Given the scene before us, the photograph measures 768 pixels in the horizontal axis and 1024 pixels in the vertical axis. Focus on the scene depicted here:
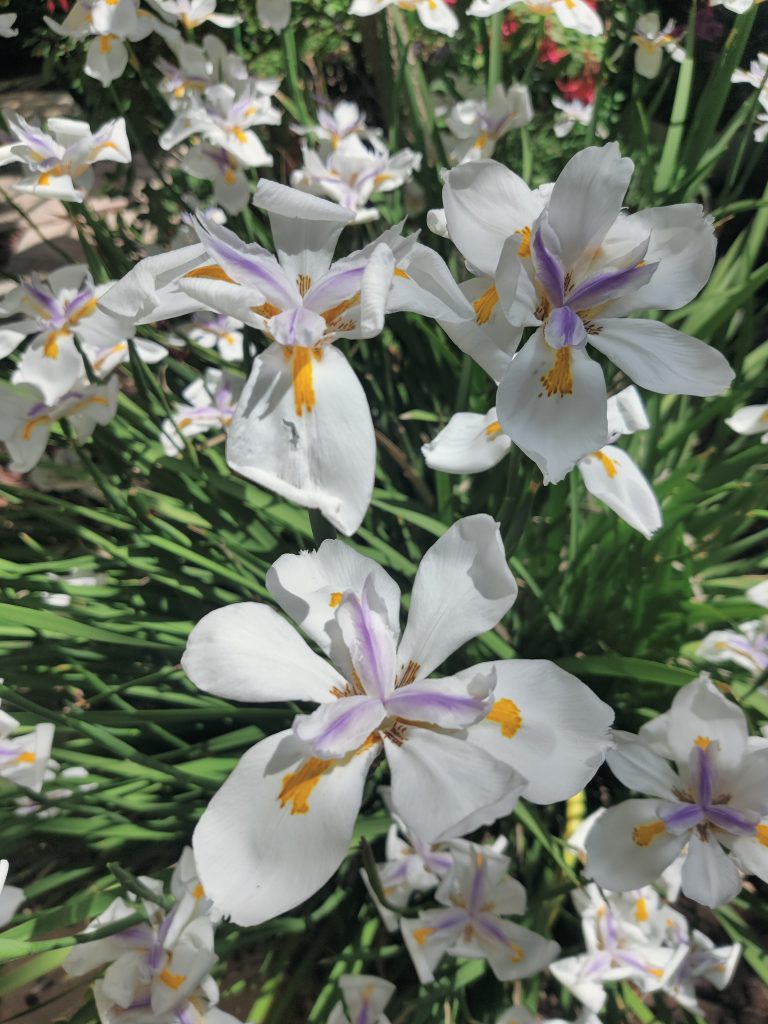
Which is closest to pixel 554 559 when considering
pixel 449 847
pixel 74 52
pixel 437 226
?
pixel 449 847

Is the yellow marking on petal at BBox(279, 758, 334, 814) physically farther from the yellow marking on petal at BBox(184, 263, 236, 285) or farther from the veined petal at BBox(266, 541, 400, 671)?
the yellow marking on petal at BBox(184, 263, 236, 285)

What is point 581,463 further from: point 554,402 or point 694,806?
point 694,806

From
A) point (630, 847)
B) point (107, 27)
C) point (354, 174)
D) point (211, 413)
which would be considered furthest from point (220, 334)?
point (630, 847)

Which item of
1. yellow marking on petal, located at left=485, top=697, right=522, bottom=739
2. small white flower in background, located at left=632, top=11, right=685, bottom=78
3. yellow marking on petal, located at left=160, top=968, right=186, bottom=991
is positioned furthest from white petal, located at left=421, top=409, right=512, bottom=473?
small white flower in background, located at left=632, top=11, right=685, bottom=78

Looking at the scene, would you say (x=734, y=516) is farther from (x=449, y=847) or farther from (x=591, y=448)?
(x=591, y=448)

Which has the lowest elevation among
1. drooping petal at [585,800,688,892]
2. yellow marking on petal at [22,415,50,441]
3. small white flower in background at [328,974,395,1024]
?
small white flower in background at [328,974,395,1024]

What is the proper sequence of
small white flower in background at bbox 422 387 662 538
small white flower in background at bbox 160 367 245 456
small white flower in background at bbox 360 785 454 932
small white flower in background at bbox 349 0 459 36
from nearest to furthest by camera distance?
small white flower in background at bbox 422 387 662 538 < small white flower in background at bbox 360 785 454 932 < small white flower in background at bbox 349 0 459 36 < small white flower in background at bbox 160 367 245 456
